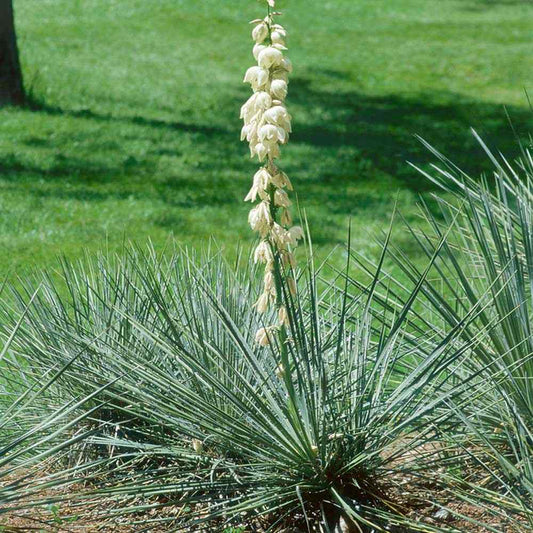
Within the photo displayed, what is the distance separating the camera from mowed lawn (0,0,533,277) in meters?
8.13

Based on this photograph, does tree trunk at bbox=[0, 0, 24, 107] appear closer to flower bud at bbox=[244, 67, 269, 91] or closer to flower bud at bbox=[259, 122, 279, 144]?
flower bud at bbox=[244, 67, 269, 91]

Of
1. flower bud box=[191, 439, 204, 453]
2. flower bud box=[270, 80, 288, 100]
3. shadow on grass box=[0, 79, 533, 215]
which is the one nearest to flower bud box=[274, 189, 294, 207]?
flower bud box=[270, 80, 288, 100]

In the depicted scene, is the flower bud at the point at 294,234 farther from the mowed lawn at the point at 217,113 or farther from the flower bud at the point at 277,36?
the mowed lawn at the point at 217,113

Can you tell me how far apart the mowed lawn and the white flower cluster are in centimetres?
228

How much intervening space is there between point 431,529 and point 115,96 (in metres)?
10.1

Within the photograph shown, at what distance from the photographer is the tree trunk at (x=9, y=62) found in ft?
34.4

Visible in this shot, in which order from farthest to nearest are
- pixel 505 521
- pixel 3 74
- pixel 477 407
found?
1. pixel 3 74
2. pixel 477 407
3. pixel 505 521

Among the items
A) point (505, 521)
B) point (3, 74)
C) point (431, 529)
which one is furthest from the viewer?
point (3, 74)

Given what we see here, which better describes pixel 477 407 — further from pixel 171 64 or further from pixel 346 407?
pixel 171 64

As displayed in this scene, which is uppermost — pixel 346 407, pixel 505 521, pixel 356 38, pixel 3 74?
pixel 346 407

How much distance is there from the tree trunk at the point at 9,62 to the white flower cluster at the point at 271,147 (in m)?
8.52

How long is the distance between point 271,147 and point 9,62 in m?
8.76

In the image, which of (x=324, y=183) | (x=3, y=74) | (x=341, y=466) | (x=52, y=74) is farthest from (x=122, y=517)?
(x=52, y=74)

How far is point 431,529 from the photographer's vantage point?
8.01 ft
